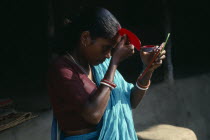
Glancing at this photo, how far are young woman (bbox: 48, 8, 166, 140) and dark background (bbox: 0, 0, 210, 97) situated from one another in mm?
3571

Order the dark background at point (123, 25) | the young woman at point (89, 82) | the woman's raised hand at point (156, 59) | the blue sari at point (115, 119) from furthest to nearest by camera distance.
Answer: the dark background at point (123, 25) → the woman's raised hand at point (156, 59) → the blue sari at point (115, 119) → the young woman at point (89, 82)

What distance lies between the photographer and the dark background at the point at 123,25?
5.69 meters

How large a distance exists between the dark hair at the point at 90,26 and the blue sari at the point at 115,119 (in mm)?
242

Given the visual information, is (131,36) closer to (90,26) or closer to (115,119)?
(90,26)

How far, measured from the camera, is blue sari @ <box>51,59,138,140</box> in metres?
1.66

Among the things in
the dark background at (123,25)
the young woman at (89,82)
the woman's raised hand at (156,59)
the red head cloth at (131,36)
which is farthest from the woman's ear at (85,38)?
the dark background at (123,25)

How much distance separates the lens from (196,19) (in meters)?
7.18

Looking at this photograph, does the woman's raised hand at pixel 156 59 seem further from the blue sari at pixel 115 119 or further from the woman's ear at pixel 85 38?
the woman's ear at pixel 85 38

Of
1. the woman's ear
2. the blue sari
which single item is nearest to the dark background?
the blue sari

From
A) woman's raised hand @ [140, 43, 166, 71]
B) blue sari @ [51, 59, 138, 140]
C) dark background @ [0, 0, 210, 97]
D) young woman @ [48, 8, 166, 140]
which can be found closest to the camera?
young woman @ [48, 8, 166, 140]

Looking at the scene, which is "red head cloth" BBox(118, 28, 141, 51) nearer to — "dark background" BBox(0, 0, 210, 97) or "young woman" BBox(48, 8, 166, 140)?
"young woman" BBox(48, 8, 166, 140)

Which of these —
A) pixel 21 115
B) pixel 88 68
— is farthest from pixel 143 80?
pixel 21 115

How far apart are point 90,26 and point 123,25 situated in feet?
16.2

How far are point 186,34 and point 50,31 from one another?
4102 millimetres
